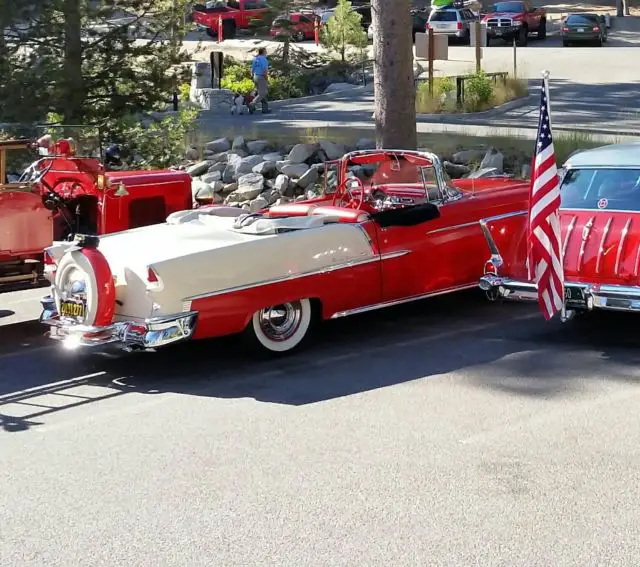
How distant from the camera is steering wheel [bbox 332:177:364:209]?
392 inches

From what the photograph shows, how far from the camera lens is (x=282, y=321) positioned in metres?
8.97

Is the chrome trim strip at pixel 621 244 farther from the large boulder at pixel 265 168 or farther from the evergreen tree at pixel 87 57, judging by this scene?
the evergreen tree at pixel 87 57

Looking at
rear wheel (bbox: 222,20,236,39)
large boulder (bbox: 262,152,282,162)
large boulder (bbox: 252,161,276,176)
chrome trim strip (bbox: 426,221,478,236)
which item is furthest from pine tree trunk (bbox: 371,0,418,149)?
rear wheel (bbox: 222,20,236,39)

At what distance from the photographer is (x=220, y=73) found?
103 ft

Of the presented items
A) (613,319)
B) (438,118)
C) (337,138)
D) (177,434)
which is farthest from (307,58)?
(177,434)

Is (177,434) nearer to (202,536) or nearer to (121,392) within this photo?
(121,392)

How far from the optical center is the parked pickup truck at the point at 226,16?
48844mm

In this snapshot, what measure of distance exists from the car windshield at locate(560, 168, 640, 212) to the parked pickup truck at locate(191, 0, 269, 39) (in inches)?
1575

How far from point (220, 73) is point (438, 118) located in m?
9.53

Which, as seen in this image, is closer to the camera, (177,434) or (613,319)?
(177,434)

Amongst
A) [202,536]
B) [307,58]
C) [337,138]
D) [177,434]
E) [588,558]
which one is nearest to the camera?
[588,558]

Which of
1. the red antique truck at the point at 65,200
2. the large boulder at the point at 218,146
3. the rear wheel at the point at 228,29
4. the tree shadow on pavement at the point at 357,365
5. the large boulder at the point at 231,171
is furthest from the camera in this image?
the rear wheel at the point at 228,29

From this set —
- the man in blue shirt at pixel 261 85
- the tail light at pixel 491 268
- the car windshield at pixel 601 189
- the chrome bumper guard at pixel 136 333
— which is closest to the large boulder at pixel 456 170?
the car windshield at pixel 601 189

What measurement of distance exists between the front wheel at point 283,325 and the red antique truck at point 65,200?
7.84ft
